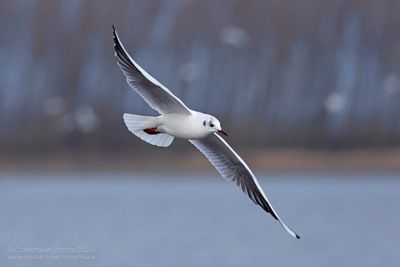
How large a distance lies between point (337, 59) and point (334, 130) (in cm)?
468

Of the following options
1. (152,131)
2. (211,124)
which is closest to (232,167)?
(152,131)

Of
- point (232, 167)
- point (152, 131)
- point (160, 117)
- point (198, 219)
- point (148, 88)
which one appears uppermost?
point (148, 88)

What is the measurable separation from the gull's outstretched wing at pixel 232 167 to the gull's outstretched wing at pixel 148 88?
29.1 inches

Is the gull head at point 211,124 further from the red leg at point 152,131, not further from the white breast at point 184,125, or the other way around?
the red leg at point 152,131

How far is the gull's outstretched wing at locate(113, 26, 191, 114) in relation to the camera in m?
9.91

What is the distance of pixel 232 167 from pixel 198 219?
1235 cm

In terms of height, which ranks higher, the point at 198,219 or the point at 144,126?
the point at 144,126

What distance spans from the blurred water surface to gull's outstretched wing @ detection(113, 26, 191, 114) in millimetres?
6091

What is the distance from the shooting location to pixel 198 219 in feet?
A: 76.6

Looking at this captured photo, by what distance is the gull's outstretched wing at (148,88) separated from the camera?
9914 millimetres

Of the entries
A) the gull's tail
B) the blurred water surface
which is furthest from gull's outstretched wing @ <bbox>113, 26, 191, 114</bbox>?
the blurred water surface

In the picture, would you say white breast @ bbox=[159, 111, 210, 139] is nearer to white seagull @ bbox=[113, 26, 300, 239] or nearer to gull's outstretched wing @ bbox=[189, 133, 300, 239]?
white seagull @ bbox=[113, 26, 300, 239]

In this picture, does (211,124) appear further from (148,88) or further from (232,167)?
(232,167)

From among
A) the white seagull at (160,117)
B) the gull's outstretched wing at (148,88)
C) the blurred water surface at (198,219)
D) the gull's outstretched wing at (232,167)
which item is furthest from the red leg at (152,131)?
the blurred water surface at (198,219)
